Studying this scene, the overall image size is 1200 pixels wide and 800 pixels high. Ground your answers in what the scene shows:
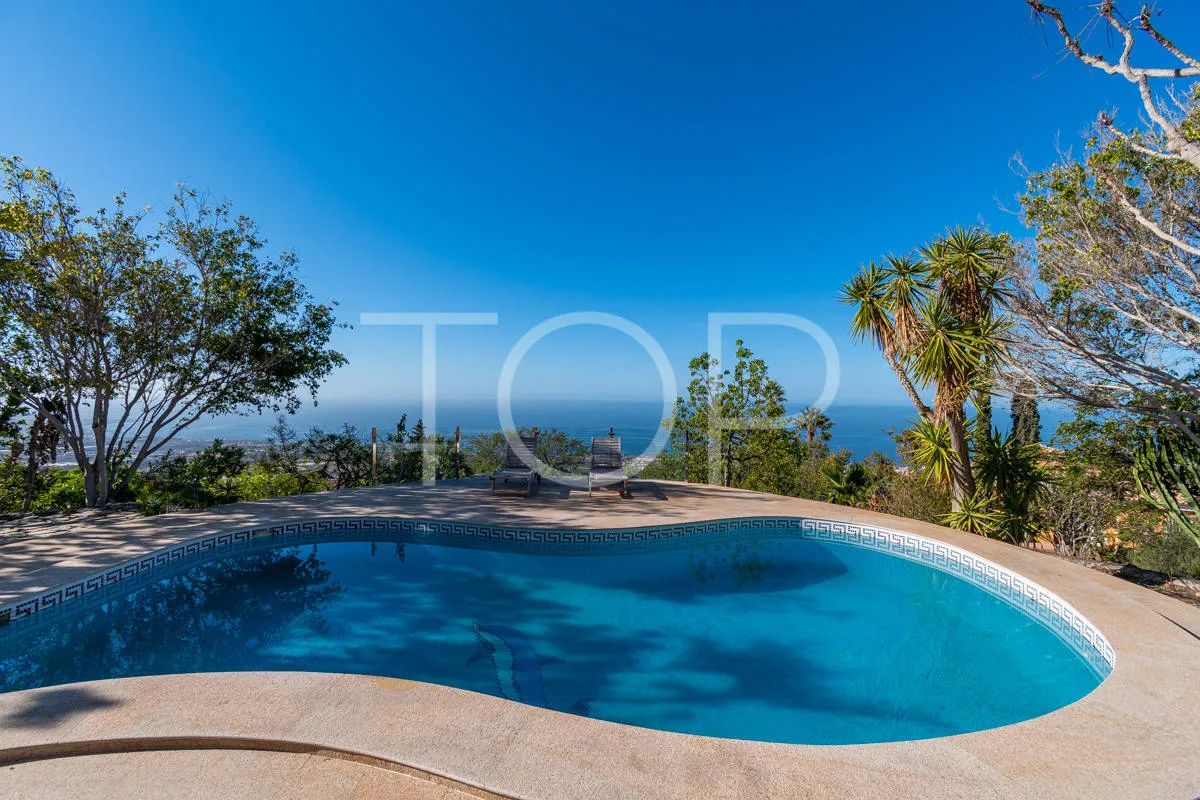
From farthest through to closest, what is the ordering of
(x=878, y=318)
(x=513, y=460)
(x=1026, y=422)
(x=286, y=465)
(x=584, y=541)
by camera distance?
(x=286, y=465) < (x=513, y=460) < (x=878, y=318) < (x=1026, y=422) < (x=584, y=541)

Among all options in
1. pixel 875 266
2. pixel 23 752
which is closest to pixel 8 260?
pixel 23 752

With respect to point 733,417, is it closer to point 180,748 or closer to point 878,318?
point 878,318

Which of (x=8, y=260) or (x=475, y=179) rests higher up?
(x=475, y=179)

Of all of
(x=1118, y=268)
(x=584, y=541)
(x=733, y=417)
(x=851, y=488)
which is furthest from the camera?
(x=733, y=417)

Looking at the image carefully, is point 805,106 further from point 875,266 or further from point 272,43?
point 272,43

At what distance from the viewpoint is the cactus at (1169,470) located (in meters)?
5.49

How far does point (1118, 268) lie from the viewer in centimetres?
586

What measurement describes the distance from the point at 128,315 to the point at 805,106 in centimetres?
1710

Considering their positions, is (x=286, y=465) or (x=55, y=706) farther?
(x=286, y=465)

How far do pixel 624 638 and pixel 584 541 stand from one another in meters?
2.46

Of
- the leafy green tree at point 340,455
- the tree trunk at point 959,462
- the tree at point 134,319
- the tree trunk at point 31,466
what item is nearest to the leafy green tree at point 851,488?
the tree trunk at point 959,462

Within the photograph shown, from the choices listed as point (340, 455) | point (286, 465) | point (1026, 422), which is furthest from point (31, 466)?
point (1026, 422)

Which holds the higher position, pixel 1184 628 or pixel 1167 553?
pixel 1184 628

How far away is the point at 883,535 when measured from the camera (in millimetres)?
7289
